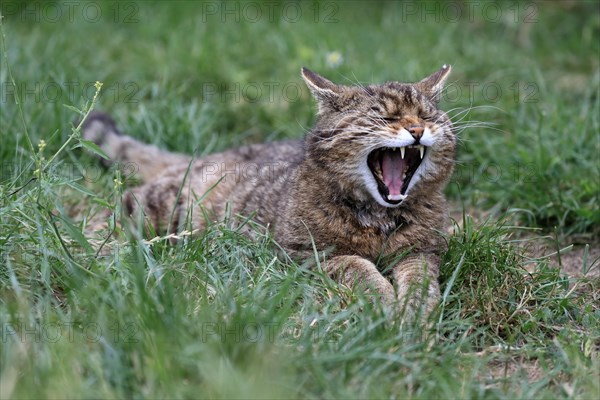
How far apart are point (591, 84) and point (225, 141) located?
3.17m

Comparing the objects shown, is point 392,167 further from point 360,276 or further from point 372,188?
point 360,276

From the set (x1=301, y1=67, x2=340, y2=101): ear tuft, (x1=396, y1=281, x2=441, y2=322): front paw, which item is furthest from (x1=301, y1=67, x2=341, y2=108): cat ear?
(x1=396, y1=281, x2=441, y2=322): front paw

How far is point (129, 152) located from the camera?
20.3 ft

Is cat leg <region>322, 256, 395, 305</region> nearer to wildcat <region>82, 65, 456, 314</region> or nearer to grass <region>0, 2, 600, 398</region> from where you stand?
wildcat <region>82, 65, 456, 314</region>

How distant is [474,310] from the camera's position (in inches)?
170

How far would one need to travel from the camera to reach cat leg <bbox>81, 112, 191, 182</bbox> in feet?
20.2

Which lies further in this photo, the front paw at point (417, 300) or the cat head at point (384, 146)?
the cat head at point (384, 146)

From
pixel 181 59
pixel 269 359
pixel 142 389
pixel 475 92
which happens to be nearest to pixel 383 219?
pixel 269 359

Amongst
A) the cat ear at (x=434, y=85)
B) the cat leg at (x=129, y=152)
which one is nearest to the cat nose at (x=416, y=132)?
the cat ear at (x=434, y=85)

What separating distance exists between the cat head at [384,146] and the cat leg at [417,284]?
331 mm

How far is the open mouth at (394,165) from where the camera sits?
15.1 feet

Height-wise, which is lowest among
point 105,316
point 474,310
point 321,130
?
point 474,310

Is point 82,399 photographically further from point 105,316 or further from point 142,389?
point 105,316

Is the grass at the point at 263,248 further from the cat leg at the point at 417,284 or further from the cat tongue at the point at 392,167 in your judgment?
the cat tongue at the point at 392,167
